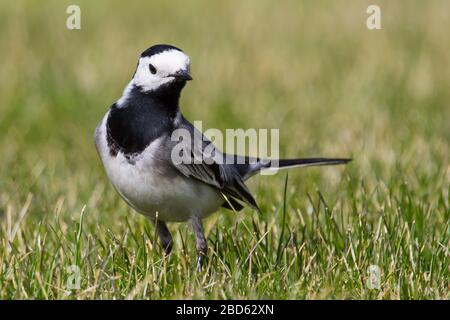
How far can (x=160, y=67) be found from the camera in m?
4.56

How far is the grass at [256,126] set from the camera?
14.1ft

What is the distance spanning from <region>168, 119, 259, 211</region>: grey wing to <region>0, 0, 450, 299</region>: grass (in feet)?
0.44

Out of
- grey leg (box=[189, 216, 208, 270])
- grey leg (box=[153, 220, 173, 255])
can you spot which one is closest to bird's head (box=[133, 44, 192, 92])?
grey leg (box=[189, 216, 208, 270])

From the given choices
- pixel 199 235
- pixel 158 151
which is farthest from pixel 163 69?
pixel 199 235

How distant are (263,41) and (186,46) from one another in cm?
87

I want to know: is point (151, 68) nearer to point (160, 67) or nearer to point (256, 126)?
point (160, 67)

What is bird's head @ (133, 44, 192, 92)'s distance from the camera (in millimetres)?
4531

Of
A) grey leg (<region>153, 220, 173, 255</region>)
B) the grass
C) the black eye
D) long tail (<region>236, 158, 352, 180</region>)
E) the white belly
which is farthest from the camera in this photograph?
long tail (<region>236, 158, 352, 180</region>)

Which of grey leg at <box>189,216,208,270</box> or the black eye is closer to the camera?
the black eye

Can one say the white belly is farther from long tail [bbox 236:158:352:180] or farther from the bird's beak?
long tail [bbox 236:158:352:180]

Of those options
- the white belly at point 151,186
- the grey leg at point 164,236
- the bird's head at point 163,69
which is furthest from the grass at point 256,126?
the bird's head at point 163,69

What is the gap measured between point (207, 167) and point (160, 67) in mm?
583

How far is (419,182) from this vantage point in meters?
5.90
